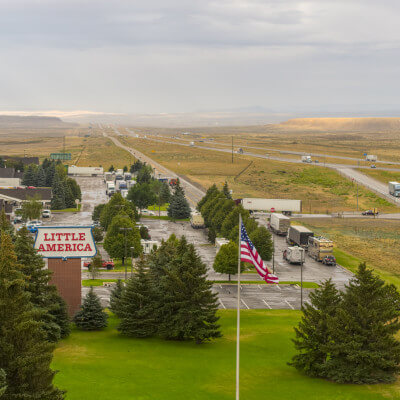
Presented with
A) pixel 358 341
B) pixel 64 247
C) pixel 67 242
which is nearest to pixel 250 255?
pixel 358 341

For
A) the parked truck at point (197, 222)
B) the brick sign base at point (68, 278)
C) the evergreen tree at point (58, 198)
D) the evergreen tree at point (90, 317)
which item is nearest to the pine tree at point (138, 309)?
the evergreen tree at point (90, 317)

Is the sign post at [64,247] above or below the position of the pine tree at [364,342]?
Answer: above

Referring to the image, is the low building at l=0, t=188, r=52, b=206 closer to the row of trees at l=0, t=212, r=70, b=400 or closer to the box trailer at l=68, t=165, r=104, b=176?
the box trailer at l=68, t=165, r=104, b=176

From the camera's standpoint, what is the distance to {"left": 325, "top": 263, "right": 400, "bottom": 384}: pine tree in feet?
112

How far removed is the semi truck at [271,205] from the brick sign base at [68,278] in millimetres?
64901

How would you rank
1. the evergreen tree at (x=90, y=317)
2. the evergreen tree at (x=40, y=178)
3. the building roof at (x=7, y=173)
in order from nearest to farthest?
the evergreen tree at (x=90, y=317), the evergreen tree at (x=40, y=178), the building roof at (x=7, y=173)

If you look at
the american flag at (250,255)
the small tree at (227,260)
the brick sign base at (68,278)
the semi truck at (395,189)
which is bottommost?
the small tree at (227,260)

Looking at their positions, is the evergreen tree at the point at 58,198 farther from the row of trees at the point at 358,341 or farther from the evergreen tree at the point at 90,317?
the row of trees at the point at 358,341

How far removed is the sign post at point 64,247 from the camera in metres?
46.2

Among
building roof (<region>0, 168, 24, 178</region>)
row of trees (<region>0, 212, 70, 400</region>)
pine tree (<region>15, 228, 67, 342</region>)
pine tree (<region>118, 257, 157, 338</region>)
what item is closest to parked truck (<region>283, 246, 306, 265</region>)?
pine tree (<region>118, 257, 157, 338</region>)

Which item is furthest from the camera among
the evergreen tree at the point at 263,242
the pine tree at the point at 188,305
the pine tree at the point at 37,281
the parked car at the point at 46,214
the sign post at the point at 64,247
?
the parked car at the point at 46,214

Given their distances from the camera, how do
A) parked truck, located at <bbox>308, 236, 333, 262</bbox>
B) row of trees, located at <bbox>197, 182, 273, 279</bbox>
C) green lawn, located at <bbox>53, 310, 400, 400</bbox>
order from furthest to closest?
parked truck, located at <bbox>308, 236, 333, 262</bbox>, row of trees, located at <bbox>197, 182, 273, 279</bbox>, green lawn, located at <bbox>53, 310, 400, 400</bbox>

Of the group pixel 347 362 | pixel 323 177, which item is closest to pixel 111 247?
pixel 347 362

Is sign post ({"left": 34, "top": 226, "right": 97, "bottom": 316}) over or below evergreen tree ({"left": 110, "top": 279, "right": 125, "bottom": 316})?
over
